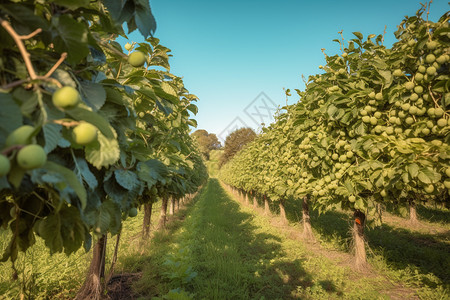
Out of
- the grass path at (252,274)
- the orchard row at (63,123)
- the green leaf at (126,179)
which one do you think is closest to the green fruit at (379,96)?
the orchard row at (63,123)

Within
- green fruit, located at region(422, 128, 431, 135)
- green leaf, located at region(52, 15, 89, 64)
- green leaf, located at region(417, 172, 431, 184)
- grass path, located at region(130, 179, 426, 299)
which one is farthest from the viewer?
grass path, located at region(130, 179, 426, 299)

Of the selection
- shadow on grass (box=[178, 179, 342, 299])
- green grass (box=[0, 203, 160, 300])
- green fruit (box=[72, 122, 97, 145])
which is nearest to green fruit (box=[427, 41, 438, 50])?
green fruit (box=[72, 122, 97, 145])

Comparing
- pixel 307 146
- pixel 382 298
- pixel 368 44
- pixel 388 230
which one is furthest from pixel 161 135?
pixel 388 230

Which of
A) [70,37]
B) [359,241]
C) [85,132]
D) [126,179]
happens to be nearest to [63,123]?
[85,132]

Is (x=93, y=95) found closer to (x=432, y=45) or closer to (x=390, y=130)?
(x=432, y=45)

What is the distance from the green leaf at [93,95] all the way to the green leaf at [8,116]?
0.94ft

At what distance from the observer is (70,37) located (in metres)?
0.80

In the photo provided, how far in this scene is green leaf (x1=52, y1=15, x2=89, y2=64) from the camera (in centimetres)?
77

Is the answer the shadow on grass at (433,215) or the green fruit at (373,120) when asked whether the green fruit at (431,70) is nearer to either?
the green fruit at (373,120)

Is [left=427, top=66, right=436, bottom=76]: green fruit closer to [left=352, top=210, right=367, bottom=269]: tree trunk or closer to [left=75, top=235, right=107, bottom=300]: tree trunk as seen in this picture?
[left=352, top=210, right=367, bottom=269]: tree trunk

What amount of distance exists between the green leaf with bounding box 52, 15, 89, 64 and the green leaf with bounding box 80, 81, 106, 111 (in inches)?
4.0

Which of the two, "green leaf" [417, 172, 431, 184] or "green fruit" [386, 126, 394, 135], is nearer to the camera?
"green leaf" [417, 172, 431, 184]

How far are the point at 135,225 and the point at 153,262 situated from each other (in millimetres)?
5099

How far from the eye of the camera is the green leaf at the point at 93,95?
87 cm
